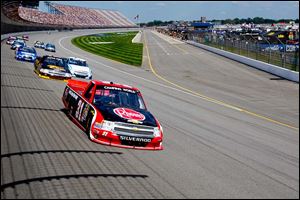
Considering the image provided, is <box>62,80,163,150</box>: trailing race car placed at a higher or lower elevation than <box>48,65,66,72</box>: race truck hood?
lower

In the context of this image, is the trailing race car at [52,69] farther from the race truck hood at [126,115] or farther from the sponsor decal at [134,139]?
the sponsor decal at [134,139]

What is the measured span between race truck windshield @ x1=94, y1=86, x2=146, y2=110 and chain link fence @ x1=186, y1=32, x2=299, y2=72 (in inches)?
807

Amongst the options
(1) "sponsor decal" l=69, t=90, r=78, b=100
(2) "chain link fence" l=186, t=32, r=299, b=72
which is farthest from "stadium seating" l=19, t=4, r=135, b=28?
(1) "sponsor decal" l=69, t=90, r=78, b=100

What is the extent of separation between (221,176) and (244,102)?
41.8 ft

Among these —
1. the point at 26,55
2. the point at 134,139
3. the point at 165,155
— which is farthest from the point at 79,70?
the point at 165,155

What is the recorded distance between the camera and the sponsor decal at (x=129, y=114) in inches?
412

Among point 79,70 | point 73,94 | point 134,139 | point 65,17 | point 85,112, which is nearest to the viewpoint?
point 134,139

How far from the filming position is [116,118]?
10.3 meters

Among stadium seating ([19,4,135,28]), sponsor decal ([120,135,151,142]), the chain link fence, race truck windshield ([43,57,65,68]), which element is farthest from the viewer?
stadium seating ([19,4,135,28])

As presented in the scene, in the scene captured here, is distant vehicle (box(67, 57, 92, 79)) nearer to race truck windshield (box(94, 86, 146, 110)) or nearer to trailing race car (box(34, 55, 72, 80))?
trailing race car (box(34, 55, 72, 80))

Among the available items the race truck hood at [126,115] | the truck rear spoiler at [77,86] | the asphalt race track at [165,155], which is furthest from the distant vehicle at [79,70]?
the race truck hood at [126,115]

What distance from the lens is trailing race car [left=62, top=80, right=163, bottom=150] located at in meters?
10.0

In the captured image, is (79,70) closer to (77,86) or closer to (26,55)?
(26,55)

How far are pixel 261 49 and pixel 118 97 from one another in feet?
91.9
